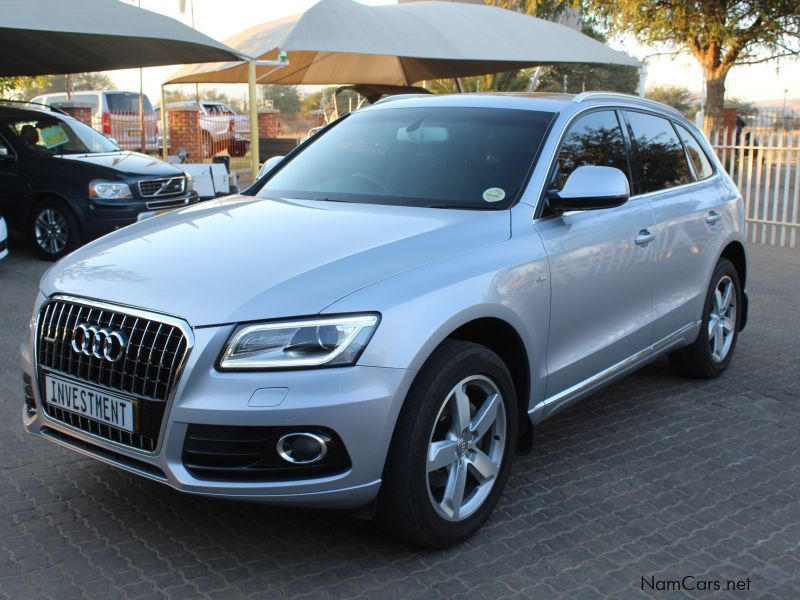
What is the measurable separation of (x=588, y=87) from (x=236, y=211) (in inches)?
1545

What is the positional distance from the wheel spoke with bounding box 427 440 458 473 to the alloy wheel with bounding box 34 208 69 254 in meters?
8.47

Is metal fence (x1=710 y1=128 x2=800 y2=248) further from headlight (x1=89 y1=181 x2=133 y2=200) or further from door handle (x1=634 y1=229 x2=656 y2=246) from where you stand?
headlight (x1=89 y1=181 x2=133 y2=200)

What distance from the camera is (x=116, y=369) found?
10.4 feet

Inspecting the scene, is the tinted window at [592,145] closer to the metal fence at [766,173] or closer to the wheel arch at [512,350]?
the wheel arch at [512,350]

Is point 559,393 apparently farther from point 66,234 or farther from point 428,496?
point 66,234

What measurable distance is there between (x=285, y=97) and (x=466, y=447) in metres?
70.6

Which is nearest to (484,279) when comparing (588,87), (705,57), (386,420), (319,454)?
(386,420)

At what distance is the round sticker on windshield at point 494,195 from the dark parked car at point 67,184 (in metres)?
6.93

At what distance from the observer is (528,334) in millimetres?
3777

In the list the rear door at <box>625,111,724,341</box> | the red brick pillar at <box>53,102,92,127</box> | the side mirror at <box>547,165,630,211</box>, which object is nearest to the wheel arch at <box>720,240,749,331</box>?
the rear door at <box>625,111,724,341</box>

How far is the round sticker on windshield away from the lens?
13.3ft

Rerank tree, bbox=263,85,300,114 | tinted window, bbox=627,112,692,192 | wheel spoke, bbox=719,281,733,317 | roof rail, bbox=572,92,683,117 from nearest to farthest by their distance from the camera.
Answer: roof rail, bbox=572,92,683,117, tinted window, bbox=627,112,692,192, wheel spoke, bbox=719,281,733,317, tree, bbox=263,85,300,114

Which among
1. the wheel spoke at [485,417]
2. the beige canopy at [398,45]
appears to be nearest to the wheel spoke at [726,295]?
the wheel spoke at [485,417]

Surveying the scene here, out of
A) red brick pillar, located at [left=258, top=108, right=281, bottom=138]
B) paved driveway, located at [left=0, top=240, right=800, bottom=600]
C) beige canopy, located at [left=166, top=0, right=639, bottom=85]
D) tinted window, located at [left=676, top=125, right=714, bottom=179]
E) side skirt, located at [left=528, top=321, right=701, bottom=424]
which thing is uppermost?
beige canopy, located at [left=166, top=0, right=639, bottom=85]
